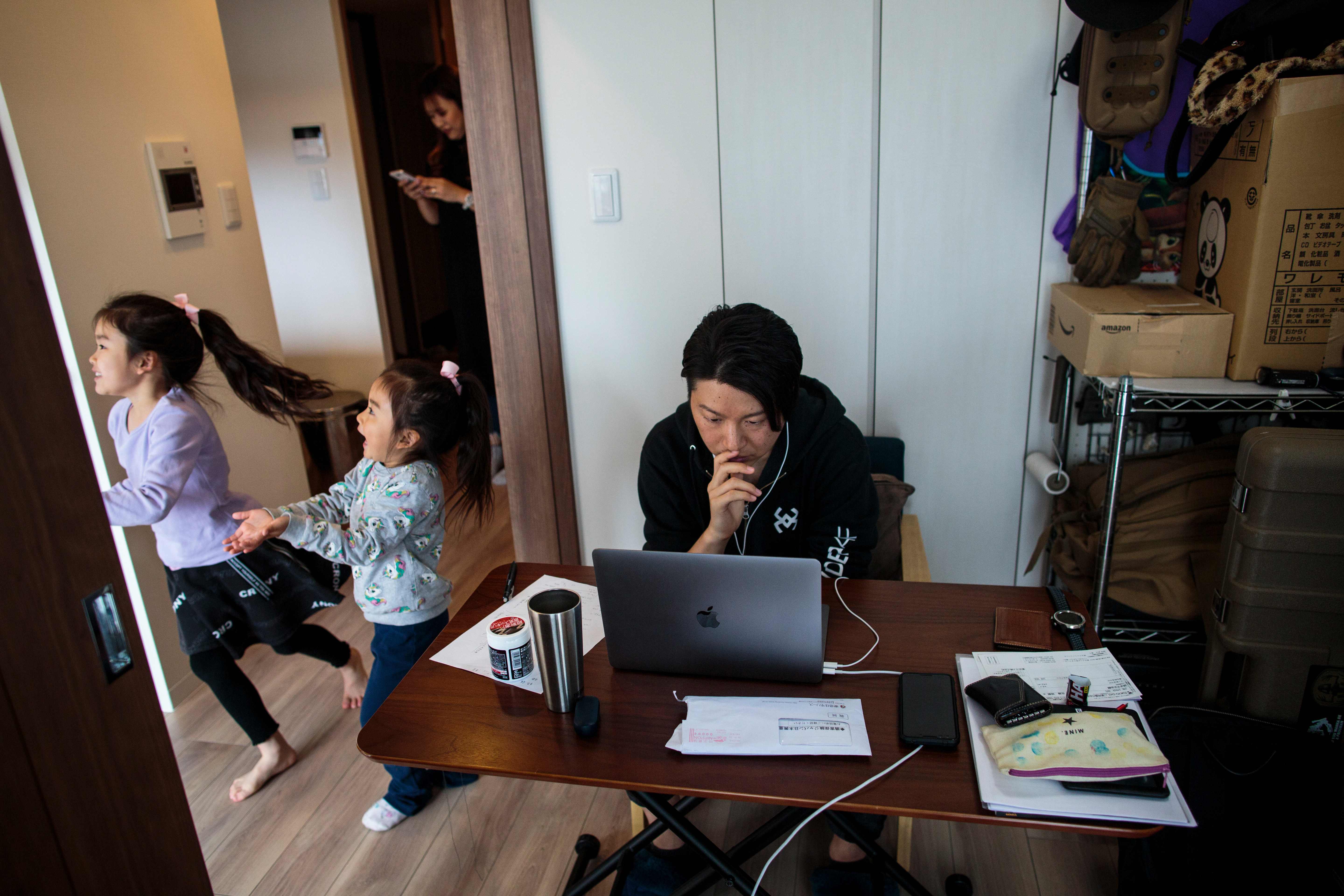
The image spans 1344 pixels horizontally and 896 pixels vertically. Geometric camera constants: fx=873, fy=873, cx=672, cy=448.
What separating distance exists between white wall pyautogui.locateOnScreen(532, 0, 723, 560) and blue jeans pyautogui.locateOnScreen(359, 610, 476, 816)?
835 millimetres

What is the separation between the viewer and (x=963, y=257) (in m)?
2.33

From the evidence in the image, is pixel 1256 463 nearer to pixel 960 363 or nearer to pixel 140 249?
pixel 960 363

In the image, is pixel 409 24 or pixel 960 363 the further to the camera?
pixel 409 24

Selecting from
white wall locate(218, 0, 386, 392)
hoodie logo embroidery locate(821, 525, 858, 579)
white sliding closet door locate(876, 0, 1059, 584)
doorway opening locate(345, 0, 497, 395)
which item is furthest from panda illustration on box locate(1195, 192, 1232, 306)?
white wall locate(218, 0, 386, 392)

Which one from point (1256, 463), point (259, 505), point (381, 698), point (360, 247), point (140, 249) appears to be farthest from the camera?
point (360, 247)

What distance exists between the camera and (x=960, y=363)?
2.41m

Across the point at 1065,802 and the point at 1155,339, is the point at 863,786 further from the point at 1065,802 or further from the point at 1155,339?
the point at 1155,339

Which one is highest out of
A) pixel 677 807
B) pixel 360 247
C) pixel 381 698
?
pixel 360 247

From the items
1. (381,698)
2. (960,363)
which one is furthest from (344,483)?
(960,363)

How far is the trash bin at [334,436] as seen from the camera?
4059 mm

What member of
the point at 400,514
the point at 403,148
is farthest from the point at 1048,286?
the point at 403,148

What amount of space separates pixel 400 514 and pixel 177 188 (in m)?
1.59

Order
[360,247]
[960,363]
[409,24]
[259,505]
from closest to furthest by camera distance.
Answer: [259,505], [960,363], [360,247], [409,24]

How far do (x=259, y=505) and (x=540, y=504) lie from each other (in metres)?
0.78
